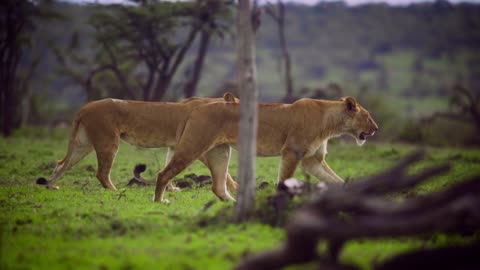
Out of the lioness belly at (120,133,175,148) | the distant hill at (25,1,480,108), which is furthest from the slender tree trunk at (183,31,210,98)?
the distant hill at (25,1,480,108)

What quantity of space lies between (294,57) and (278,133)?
97.3 m

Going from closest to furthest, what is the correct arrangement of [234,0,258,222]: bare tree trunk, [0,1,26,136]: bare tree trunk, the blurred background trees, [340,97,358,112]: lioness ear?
[234,0,258,222]: bare tree trunk, [340,97,358,112]: lioness ear, the blurred background trees, [0,1,26,136]: bare tree trunk

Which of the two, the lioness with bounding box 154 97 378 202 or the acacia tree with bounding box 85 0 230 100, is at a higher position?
the acacia tree with bounding box 85 0 230 100

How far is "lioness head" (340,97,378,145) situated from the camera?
11.2 metres

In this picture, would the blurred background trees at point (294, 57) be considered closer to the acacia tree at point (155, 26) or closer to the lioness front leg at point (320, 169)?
the acacia tree at point (155, 26)

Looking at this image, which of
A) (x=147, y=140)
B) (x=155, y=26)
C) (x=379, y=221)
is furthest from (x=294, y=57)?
(x=379, y=221)

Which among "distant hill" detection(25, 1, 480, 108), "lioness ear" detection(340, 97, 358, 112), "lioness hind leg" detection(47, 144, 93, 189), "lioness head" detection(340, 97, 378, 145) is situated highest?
"distant hill" detection(25, 1, 480, 108)

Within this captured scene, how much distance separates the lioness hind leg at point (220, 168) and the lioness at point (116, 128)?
144 cm

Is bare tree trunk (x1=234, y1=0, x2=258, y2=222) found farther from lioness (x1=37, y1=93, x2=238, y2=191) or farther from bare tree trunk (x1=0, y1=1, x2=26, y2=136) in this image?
bare tree trunk (x1=0, y1=1, x2=26, y2=136)

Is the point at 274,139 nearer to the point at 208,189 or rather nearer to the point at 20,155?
the point at 208,189

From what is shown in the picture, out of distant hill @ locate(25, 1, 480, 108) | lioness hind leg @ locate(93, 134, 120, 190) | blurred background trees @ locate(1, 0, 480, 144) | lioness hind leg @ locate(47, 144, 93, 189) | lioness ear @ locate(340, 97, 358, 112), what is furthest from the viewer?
distant hill @ locate(25, 1, 480, 108)

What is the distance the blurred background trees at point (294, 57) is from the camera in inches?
988

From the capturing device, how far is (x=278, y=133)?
34.3ft

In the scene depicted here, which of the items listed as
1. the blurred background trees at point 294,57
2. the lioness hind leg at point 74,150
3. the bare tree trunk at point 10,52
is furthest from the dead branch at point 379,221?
the bare tree trunk at point 10,52
